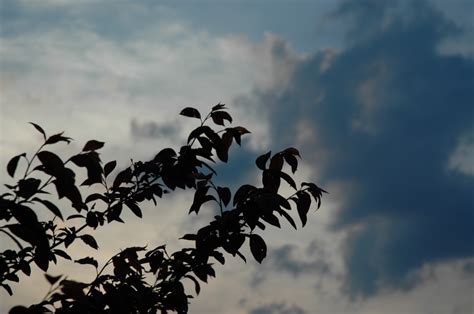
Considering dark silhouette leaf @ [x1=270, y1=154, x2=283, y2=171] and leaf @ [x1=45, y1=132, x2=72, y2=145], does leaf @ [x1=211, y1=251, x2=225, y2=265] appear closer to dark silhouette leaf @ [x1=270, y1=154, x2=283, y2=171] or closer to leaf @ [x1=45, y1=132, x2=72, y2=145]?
dark silhouette leaf @ [x1=270, y1=154, x2=283, y2=171]

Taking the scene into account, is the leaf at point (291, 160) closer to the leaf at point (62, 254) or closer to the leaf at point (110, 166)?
the leaf at point (110, 166)

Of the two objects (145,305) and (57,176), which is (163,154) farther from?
(57,176)

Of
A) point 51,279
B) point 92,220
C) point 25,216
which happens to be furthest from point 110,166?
point 51,279

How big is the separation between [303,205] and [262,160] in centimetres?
49

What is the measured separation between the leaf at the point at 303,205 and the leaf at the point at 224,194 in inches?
22.3

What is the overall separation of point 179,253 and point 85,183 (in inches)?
40.5

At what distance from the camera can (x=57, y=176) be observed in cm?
378

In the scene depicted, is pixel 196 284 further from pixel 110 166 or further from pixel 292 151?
pixel 292 151

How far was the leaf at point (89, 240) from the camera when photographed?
5753 mm

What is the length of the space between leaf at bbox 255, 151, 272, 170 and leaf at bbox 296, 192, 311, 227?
392 millimetres

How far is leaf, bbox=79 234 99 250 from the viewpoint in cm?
575

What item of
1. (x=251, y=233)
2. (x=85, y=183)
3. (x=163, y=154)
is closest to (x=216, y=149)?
(x=163, y=154)

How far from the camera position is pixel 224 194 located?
16.5 ft

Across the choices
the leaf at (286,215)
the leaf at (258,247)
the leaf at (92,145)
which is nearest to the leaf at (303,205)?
the leaf at (286,215)
